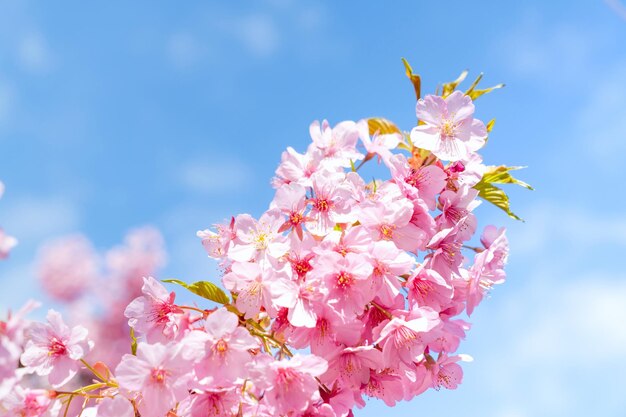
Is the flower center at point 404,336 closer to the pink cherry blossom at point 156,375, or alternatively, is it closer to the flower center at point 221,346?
the flower center at point 221,346

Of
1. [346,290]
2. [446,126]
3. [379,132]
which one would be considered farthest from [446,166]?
[346,290]

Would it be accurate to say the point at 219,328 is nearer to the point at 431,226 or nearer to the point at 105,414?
the point at 105,414

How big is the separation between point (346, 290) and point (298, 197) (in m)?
0.38

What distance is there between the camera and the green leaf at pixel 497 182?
99.7 inches

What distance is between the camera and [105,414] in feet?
6.14

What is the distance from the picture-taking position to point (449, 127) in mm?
2354

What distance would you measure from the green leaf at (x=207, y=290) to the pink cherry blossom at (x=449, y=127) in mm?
946

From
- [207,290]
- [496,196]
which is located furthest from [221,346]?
[496,196]

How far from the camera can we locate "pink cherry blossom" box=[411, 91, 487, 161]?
7.72 feet

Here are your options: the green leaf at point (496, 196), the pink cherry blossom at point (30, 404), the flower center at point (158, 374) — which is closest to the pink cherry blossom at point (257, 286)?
the flower center at point (158, 374)

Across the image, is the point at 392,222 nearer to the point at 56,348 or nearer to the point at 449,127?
the point at 449,127

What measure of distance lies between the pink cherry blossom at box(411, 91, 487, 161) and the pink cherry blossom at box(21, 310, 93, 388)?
1.44 metres

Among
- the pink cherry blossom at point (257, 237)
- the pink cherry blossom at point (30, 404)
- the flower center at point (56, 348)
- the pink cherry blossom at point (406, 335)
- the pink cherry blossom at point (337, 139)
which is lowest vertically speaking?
the pink cherry blossom at point (30, 404)

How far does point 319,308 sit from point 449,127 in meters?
0.91
